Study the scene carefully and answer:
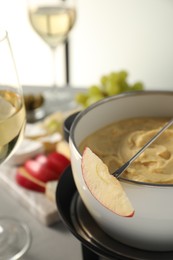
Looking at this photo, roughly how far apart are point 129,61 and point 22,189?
63.6 inches

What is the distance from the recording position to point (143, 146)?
25.7 inches

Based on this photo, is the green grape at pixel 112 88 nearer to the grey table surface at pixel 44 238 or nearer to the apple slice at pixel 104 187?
the grey table surface at pixel 44 238

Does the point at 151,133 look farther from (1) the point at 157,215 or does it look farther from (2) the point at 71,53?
(2) the point at 71,53

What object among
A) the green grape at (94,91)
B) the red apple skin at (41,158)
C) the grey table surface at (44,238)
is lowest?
the grey table surface at (44,238)

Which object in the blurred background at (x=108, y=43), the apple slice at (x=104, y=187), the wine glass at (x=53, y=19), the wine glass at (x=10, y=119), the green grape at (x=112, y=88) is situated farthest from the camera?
the blurred background at (x=108, y=43)

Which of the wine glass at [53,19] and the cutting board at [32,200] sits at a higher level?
the wine glass at [53,19]

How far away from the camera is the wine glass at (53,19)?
1249 millimetres

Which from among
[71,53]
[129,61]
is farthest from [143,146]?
[71,53]

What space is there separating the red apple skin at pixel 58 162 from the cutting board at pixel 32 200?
56 millimetres

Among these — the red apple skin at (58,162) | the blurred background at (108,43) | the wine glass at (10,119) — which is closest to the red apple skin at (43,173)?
the red apple skin at (58,162)

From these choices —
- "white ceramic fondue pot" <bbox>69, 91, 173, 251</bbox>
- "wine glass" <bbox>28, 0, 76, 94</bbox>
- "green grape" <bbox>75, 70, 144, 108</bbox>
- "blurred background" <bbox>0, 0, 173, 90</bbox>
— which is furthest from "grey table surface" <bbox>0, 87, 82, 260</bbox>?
"blurred background" <bbox>0, 0, 173, 90</bbox>

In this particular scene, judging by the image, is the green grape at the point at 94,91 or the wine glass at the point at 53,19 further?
the wine glass at the point at 53,19

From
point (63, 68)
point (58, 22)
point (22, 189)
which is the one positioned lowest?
point (63, 68)

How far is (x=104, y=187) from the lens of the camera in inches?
21.4
